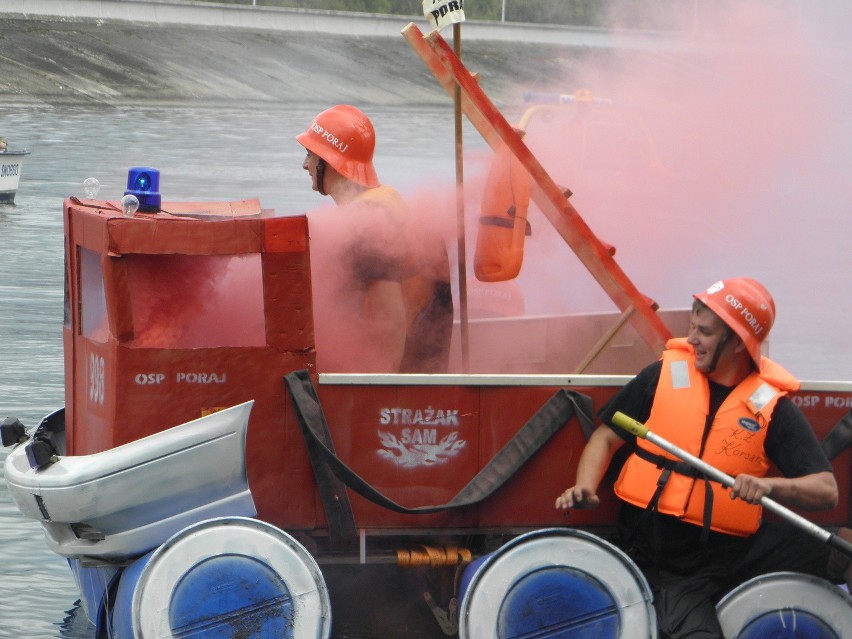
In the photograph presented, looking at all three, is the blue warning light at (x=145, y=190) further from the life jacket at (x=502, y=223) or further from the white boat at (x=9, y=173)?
the white boat at (x=9, y=173)

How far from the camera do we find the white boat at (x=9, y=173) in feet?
72.8

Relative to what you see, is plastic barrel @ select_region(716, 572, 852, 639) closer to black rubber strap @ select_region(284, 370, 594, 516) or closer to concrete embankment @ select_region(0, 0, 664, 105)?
black rubber strap @ select_region(284, 370, 594, 516)

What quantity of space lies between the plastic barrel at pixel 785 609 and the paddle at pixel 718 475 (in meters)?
0.28

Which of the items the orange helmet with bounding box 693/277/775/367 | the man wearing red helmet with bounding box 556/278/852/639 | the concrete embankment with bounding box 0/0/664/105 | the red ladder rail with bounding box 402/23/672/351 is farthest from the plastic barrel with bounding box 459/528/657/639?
the concrete embankment with bounding box 0/0/664/105

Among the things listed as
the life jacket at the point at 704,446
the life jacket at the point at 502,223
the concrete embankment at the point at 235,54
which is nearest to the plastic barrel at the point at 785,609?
the life jacket at the point at 704,446

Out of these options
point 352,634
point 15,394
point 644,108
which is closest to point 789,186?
point 644,108

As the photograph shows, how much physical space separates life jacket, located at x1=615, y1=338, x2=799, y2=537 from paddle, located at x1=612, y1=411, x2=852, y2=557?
96mm

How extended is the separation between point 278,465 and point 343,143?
4.62 feet

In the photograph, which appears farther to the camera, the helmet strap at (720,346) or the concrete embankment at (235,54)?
the concrete embankment at (235,54)

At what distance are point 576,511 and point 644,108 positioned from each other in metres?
5.27

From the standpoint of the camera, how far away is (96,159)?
2894 cm

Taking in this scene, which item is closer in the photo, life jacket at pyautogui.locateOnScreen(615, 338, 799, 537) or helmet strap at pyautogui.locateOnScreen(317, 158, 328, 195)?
life jacket at pyautogui.locateOnScreen(615, 338, 799, 537)

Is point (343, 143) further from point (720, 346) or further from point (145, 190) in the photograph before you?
point (720, 346)

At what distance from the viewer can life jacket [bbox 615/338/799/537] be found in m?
4.84
